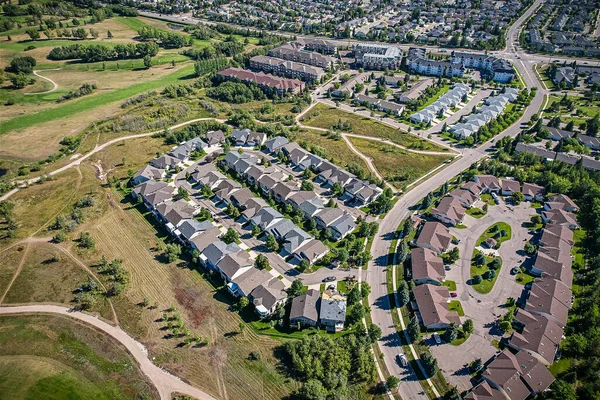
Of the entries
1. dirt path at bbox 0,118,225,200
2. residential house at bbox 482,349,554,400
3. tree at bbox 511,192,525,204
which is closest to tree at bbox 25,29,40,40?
dirt path at bbox 0,118,225,200

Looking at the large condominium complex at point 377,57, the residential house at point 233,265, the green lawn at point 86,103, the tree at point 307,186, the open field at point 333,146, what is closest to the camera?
the residential house at point 233,265

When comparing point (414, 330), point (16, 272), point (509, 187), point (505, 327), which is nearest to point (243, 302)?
point (414, 330)

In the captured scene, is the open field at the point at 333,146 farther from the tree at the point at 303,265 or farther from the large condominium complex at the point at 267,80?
the tree at the point at 303,265

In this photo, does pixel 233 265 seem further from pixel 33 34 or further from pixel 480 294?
pixel 33 34

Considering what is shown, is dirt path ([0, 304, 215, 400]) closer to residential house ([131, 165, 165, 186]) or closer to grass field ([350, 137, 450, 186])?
residential house ([131, 165, 165, 186])

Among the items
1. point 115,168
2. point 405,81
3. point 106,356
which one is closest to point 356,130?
point 405,81

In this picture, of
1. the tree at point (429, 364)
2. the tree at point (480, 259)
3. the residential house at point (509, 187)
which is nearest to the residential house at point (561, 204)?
the residential house at point (509, 187)
